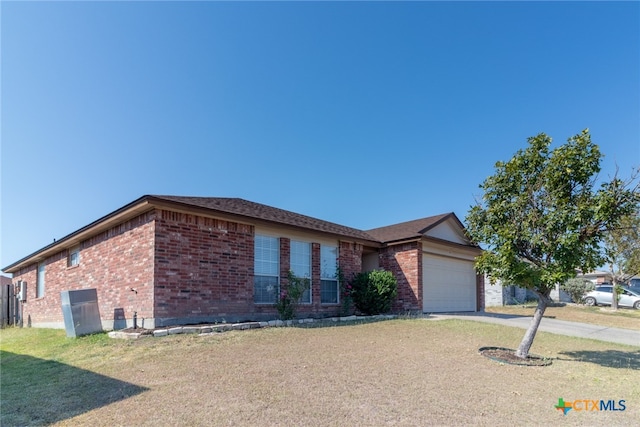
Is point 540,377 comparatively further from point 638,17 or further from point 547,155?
point 638,17

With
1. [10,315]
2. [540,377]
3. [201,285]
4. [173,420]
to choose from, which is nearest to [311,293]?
[201,285]

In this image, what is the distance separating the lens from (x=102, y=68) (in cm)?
1045

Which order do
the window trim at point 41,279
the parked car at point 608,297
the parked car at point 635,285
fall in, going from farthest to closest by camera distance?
1. the parked car at point 635,285
2. the parked car at point 608,297
3. the window trim at point 41,279

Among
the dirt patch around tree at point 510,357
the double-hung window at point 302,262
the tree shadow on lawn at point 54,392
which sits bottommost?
the dirt patch around tree at point 510,357

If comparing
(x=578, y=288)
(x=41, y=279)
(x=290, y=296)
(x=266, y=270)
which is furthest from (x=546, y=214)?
(x=578, y=288)

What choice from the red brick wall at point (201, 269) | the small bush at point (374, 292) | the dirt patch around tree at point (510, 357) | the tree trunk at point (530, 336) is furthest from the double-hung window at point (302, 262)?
the tree trunk at point (530, 336)

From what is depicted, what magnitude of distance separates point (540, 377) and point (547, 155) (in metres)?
4.28

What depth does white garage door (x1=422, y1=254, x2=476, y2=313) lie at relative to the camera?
51.5 feet

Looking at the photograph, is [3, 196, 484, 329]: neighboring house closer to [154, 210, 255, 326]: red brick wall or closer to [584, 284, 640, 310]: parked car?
[154, 210, 255, 326]: red brick wall

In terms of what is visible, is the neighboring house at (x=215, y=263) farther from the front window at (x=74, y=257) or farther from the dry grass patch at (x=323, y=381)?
the dry grass patch at (x=323, y=381)

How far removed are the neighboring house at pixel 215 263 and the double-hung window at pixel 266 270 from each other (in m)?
0.03

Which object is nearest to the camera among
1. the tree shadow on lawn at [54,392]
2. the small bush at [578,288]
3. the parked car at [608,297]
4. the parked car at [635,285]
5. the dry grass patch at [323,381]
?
the dry grass patch at [323,381]

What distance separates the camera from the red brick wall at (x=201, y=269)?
9.30 m

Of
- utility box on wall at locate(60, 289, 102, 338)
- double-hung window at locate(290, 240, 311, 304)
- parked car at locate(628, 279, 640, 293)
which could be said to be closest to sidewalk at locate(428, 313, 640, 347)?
double-hung window at locate(290, 240, 311, 304)
